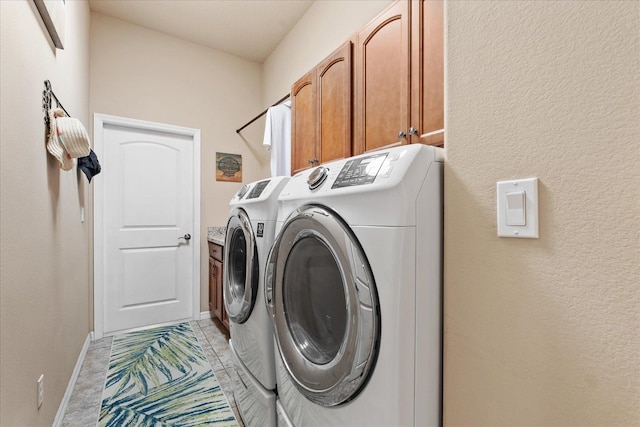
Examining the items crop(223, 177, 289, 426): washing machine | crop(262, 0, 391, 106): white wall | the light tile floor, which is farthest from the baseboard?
crop(262, 0, 391, 106): white wall

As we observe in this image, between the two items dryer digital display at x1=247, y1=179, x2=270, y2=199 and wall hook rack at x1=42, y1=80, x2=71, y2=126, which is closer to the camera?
wall hook rack at x1=42, y1=80, x2=71, y2=126

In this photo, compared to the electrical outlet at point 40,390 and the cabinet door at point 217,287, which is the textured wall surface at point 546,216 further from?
the cabinet door at point 217,287

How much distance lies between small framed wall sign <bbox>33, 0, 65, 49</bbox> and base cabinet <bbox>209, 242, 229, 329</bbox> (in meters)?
1.80

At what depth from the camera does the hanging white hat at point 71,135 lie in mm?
1430

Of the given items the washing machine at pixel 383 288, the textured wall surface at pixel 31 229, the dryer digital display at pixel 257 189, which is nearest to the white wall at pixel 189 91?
the textured wall surface at pixel 31 229

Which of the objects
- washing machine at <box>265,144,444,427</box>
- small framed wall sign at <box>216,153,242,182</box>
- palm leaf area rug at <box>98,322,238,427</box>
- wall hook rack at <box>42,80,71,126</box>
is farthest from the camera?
small framed wall sign at <box>216,153,242,182</box>

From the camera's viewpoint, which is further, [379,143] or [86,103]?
[86,103]

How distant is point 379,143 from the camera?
4.90 feet

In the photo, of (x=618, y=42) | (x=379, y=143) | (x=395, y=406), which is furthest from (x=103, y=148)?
(x=618, y=42)

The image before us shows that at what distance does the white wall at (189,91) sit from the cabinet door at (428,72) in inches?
96.3

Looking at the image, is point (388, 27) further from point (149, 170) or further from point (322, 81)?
point (149, 170)

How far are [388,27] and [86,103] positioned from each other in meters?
2.58

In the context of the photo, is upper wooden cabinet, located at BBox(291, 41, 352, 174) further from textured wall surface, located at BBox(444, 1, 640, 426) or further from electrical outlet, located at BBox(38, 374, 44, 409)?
electrical outlet, located at BBox(38, 374, 44, 409)

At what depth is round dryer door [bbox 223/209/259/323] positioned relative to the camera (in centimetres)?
143
